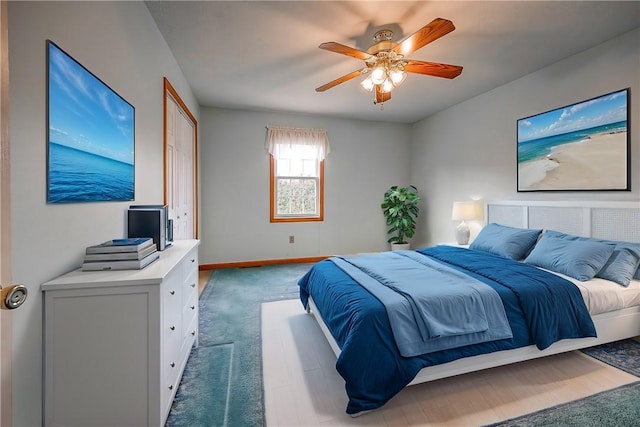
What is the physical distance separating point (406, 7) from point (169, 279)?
244cm

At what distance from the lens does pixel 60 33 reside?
1222mm

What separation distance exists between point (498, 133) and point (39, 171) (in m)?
4.39

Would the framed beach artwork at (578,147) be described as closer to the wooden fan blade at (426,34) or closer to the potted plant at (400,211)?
the potted plant at (400,211)

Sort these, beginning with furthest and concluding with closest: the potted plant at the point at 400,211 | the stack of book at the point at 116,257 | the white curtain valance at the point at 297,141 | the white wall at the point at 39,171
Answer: the potted plant at the point at 400,211 → the white curtain valance at the point at 297,141 → the stack of book at the point at 116,257 → the white wall at the point at 39,171

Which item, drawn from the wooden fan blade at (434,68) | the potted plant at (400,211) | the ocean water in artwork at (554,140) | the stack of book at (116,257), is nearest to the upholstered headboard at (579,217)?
the ocean water in artwork at (554,140)

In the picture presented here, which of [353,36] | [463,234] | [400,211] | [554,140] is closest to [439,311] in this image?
[353,36]

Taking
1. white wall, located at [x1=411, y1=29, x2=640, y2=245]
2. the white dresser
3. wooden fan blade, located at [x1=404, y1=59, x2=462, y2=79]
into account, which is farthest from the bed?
wooden fan blade, located at [x1=404, y1=59, x2=462, y2=79]

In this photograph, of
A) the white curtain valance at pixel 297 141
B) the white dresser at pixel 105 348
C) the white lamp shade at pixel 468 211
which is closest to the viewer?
the white dresser at pixel 105 348

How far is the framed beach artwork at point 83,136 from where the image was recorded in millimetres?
1172

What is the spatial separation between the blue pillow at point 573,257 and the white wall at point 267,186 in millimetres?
3012

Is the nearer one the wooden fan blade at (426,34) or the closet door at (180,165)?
the wooden fan blade at (426,34)

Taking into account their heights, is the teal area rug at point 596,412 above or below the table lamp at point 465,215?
below

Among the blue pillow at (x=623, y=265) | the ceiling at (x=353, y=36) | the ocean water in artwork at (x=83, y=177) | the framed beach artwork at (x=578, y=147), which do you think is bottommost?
the blue pillow at (x=623, y=265)

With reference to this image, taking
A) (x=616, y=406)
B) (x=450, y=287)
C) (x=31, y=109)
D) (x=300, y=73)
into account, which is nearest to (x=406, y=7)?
(x=300, y=73)
